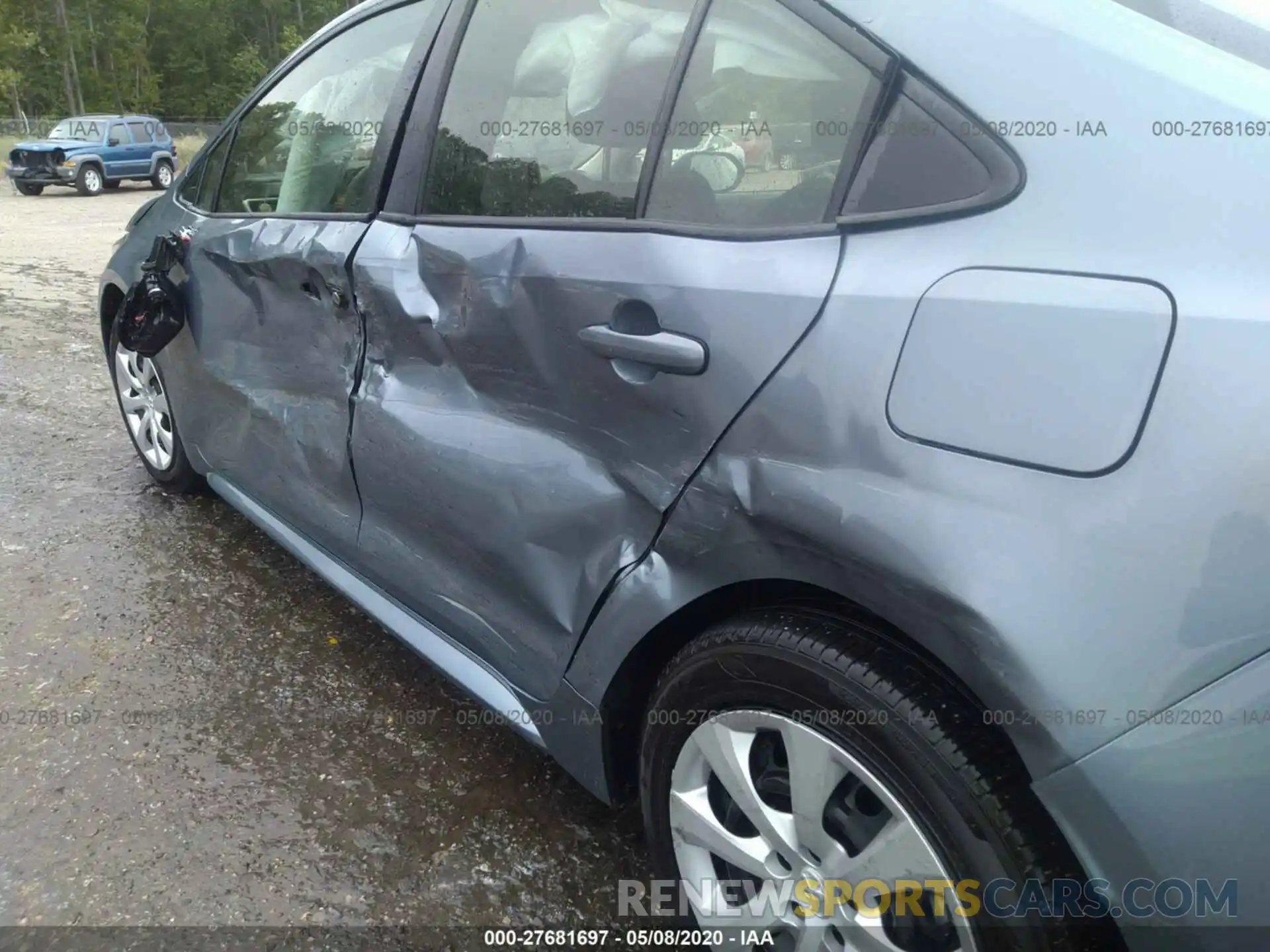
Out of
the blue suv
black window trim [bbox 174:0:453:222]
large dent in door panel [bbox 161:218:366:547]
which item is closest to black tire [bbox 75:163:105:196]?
the blue suv

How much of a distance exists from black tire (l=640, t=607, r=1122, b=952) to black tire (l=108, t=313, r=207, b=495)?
272cm

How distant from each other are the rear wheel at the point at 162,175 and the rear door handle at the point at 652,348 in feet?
77.3

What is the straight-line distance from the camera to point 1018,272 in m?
1.19

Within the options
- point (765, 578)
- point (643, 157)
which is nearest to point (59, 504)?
point (643, 157)

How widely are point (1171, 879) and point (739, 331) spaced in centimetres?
88

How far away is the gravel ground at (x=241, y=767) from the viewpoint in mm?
1980

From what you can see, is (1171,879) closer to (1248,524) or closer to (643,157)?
(1248,524)

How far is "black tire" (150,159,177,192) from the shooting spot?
71.9ft

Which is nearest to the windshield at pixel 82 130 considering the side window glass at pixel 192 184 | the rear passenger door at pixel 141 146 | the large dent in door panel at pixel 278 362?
the rear passenger door at pixel 141 146

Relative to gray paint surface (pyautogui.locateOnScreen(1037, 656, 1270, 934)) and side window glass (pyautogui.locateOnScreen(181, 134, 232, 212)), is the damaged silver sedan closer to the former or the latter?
gray paint surface (pyautogui.locateOnScreen(1037, 656, 1270, 934))

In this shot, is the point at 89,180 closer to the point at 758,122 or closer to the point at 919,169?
the point at 758,122

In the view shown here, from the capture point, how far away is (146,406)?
145 inches

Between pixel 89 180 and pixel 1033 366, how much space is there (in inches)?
917

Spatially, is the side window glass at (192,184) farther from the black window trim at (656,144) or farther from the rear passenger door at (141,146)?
the rear passenger door at (141,146)
